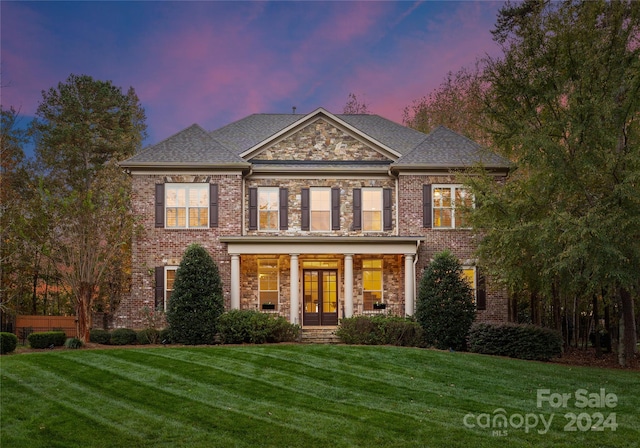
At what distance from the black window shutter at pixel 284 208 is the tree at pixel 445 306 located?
6.08 metres

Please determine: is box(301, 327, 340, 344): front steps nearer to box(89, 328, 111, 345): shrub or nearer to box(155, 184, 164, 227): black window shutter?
box(89, 328, 111, 345): shrub

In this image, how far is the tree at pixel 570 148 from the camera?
15.0 metres

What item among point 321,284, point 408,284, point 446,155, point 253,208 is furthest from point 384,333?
point 446,155

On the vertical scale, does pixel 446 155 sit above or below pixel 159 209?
above

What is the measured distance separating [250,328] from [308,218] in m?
5.69

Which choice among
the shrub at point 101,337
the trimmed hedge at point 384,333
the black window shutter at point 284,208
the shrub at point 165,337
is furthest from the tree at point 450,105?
the shrub at point 101,337

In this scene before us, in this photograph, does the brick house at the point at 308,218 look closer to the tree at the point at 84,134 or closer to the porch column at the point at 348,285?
the porch column at the point at 348,285

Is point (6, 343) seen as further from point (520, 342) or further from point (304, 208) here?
point (520, 342)

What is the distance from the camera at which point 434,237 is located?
22.0m

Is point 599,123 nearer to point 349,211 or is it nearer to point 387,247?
point 387,247

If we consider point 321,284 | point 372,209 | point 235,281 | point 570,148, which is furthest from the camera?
point 321,284

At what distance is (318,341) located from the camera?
19672 mm

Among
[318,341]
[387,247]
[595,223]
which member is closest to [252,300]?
[318,341]

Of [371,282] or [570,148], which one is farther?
[371,282]
